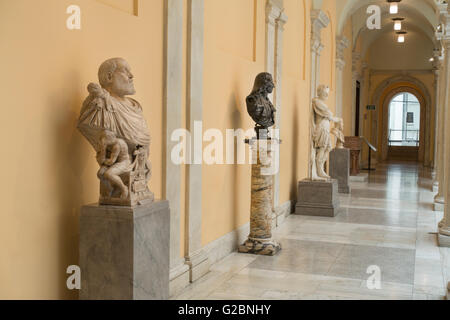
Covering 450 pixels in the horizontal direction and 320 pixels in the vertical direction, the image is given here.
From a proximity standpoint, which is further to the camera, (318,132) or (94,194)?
(318,132)

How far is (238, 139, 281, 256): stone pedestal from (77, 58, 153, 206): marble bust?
119 inches

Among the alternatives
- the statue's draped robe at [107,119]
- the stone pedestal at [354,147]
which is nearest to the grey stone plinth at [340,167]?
the stone pedestal at [354,147]

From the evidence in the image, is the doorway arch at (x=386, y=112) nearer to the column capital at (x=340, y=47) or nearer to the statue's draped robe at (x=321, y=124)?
the column capital at (x=340, y=47)

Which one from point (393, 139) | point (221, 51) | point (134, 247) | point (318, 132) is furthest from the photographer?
point (393, 139)

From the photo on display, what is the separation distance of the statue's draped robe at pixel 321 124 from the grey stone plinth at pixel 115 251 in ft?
21.7

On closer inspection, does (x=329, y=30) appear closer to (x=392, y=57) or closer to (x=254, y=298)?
(x=254, y=298)

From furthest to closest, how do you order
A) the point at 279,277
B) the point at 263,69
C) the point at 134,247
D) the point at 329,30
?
the point at 329,30 < the point at 263,69 < the point at 279,277 < the point at 134,247

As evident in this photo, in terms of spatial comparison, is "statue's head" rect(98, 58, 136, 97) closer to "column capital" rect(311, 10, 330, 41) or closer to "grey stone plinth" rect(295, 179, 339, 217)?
"grey stone plinth" rect(295, 179, 339, 217)

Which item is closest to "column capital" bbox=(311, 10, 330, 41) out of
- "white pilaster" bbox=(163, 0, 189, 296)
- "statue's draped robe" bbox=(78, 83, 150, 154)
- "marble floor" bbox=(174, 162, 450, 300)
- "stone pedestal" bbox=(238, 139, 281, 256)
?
"marble floor" bbox=(174, 162, 450, 300)

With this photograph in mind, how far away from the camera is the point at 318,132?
9852 millimetres

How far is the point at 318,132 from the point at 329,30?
4774mm

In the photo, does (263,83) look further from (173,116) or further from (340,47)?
(340,47)

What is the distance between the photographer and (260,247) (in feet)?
21.9

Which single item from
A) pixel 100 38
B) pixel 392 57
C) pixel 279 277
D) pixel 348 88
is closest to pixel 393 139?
pixel 392 57
